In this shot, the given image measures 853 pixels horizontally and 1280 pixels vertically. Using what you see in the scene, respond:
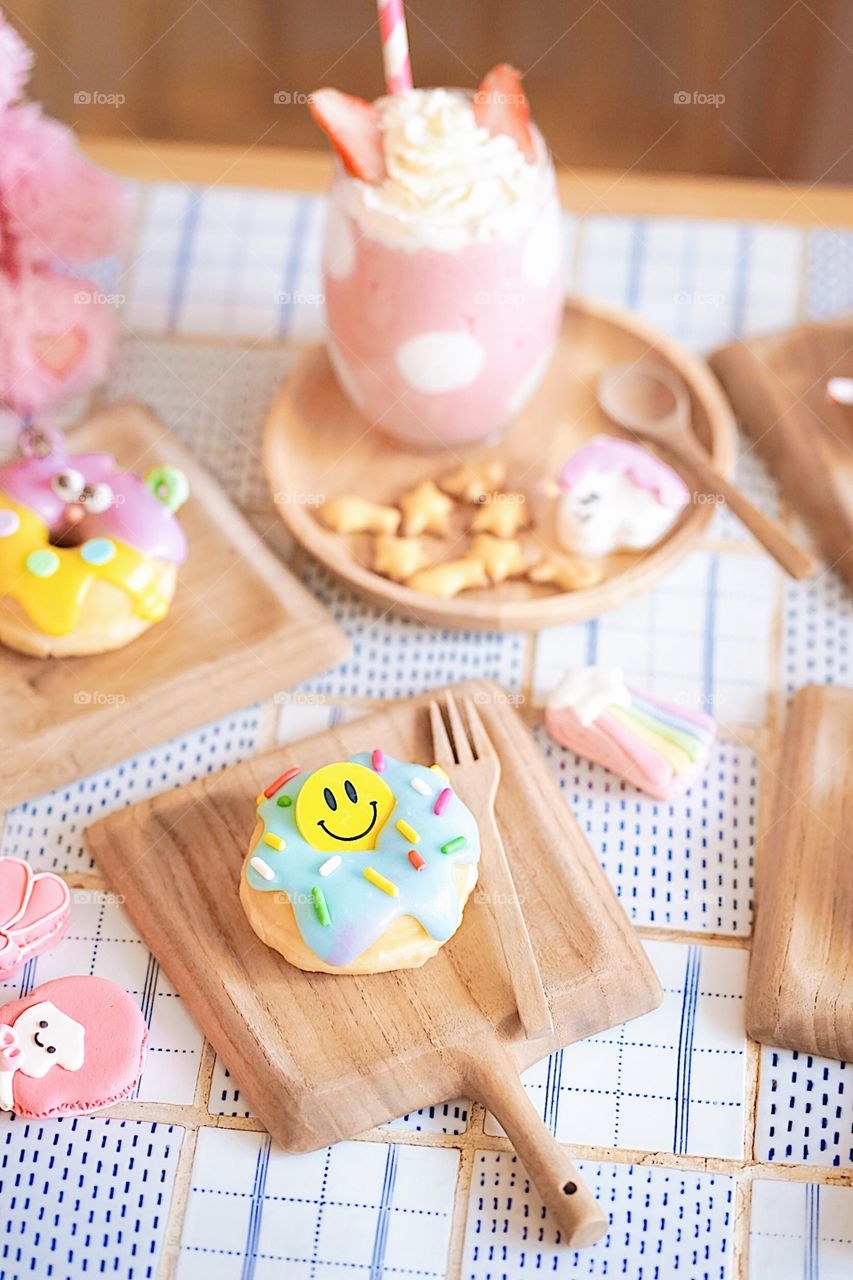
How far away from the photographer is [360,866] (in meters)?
0.77

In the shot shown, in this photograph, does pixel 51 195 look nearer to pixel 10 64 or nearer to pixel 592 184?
pixel 10 64

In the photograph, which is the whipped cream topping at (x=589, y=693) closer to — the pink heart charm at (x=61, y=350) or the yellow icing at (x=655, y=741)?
the yellow icing at (x=655, y=741)

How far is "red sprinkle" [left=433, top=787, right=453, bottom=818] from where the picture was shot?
794 millimetres

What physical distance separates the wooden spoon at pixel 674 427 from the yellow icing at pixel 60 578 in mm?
381

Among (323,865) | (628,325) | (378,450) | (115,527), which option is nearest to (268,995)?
(323,865)

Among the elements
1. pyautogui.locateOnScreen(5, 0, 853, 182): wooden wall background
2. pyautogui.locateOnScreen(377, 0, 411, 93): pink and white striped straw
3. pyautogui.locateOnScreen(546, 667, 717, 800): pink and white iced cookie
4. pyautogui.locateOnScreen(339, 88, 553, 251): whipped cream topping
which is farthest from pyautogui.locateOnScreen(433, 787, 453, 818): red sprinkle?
pyautogui.locateOnScreen(5, 0, 853, 182): wooden wall background

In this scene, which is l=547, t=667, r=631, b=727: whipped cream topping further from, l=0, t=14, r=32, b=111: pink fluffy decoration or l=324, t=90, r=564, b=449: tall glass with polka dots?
l=0, t=14, r=32, b=111: pink fluffy decoration

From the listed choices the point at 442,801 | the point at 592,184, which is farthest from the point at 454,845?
the point at 592,184

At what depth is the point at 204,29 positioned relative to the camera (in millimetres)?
1412

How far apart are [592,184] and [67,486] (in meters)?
0.60

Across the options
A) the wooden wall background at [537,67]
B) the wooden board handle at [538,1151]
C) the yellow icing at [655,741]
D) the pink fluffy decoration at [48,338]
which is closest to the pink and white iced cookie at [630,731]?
the yellow icing at [655,741]

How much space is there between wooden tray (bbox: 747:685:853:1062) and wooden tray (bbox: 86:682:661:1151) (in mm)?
72

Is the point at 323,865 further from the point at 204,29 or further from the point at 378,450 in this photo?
the point at 204,29

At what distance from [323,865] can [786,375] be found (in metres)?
0.55
